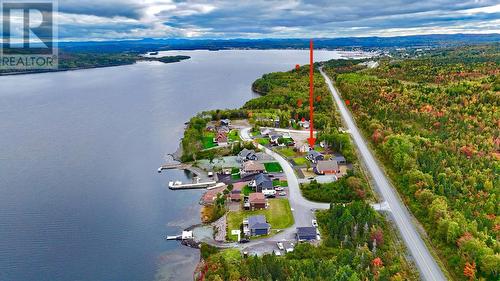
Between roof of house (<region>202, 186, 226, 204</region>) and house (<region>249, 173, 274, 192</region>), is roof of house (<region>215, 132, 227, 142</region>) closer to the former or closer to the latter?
roof of house (<region>202, 186, 226, 204</region>)

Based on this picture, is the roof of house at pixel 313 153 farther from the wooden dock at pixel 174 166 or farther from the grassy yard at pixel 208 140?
the wooden dock at pixel 174 166

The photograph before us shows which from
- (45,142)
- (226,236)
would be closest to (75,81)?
(45,142)

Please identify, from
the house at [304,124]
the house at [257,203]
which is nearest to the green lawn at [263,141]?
the house at [304,124]

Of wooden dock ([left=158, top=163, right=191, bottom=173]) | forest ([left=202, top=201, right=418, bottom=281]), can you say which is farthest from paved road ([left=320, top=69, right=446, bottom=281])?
wooden dock ([left=158, top=163, right=191, bottom=173])

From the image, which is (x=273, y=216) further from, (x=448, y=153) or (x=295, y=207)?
(x=448, y=153)

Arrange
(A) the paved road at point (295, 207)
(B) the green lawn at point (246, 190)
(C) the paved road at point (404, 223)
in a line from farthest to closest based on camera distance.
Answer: (B) the green lawn at point (246, 190)
(A) the paved road at point (295, 207)
(C) the paved road at point (404, 223)

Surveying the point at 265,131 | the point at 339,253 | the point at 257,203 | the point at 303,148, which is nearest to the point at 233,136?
the point at 265,131
